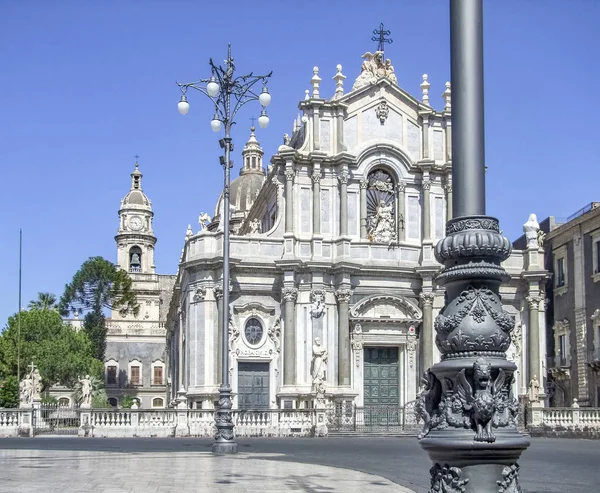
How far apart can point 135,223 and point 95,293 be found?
31.8 meters

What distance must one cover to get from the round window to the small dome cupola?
4700cm

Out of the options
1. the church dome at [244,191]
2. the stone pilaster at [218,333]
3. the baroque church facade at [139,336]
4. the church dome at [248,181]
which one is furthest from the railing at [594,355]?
the baroque church facade at [139,336]

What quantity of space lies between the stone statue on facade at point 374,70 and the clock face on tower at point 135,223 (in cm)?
5942

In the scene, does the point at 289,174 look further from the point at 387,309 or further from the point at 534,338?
the point at 534,338

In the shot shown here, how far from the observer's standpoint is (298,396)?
131ft

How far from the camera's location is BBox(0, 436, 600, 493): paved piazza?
13750 millimetres

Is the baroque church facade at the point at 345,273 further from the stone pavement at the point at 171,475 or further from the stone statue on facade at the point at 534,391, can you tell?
the stone pavement at the point at 171,475

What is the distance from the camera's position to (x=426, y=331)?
42031 mm

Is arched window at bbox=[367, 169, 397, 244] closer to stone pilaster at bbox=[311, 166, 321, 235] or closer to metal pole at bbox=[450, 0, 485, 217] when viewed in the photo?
stone pilaster at bbox=[311, 166, 321, 235]

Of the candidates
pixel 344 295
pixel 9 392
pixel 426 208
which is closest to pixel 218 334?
pixel 344 295

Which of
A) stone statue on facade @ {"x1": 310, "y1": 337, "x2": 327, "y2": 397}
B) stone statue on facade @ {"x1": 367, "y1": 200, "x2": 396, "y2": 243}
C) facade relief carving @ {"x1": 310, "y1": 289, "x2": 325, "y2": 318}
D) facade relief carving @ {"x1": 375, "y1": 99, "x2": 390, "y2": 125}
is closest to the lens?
stone statue on facade @ {"x1": 310, "y1": 337, "x2": 327, "y2": 397}

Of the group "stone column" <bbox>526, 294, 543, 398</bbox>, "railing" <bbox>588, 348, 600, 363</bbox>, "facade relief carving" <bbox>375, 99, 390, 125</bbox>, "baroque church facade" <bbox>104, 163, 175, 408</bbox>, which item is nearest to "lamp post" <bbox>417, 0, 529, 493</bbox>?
"facade relief carving" <bbox>375, 99, 390, 125</bbox>

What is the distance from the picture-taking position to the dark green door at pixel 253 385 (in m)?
40.8

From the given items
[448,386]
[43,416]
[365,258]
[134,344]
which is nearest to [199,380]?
[43,416]
